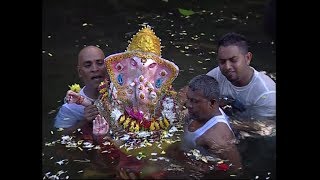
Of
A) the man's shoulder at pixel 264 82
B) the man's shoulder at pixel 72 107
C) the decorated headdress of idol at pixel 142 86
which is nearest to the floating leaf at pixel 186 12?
the decorated headdress of idol at pixel 142 86

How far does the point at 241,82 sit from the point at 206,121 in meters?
0.26

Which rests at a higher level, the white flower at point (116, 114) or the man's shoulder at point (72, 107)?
the man's shoulder at point (72, 107)

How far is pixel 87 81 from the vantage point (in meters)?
3.08

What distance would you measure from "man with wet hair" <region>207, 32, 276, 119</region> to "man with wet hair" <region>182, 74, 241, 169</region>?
0.18ft

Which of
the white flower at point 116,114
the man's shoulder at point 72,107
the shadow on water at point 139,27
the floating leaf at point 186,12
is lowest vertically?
A: the white flower at point 116,114

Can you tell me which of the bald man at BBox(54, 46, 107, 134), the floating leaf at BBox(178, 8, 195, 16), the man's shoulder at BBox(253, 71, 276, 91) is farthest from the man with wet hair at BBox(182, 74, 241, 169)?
the bald man at BBox(54, 46, 107, 134)

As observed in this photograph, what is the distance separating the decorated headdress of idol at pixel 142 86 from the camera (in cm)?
304

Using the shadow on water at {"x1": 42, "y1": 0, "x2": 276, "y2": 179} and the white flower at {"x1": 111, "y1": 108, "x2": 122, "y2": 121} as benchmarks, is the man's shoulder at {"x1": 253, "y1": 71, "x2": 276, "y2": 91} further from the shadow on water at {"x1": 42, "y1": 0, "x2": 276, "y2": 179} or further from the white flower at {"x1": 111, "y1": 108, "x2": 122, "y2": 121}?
the white flower at {"x1": 111, "y1": 108, "x2": 122, "y2": 121}

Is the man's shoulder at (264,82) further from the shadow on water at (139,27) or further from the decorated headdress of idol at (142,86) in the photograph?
the decorated headdress of idol at (142,86)

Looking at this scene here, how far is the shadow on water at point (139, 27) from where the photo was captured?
307 centimetres

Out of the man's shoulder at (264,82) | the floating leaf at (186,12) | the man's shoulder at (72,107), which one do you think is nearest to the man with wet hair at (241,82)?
the man's shoulder at (264,82)

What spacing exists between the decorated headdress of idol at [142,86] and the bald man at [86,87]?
6cm

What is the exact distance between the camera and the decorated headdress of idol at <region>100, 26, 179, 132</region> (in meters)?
3.04
